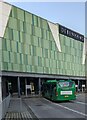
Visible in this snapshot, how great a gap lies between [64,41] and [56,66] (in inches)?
306

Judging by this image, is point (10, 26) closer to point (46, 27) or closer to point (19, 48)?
point (19, 48)

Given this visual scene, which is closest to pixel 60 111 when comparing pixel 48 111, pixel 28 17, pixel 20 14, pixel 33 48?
pixel 48 111

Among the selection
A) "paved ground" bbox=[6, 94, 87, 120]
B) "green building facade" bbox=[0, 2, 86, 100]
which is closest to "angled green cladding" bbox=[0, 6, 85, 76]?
"green building facade" bbox=[0, 2, 86, 100]

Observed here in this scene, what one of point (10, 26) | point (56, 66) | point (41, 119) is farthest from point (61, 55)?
point (41, 119)

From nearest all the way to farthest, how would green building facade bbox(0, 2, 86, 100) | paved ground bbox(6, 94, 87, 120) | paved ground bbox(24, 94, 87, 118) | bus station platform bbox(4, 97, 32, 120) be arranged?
1. bus station platform bbox(4, 97, 32, 120)
2. paved ground bbox(6, 94, 87, 120)
3. paved ground bbox(24, 94, 87, 118)
4. green building facade bbox(0, 2, 86, 100)

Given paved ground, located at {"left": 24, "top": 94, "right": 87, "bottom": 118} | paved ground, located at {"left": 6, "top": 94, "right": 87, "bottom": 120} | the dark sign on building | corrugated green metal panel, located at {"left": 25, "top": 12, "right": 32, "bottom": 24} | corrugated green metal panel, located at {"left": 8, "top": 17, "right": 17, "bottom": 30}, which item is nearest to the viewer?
paved ground, located at {"left": 6, "top": 94, "right": 87, "bottom": 120}

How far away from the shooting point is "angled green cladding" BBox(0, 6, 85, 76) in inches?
2467

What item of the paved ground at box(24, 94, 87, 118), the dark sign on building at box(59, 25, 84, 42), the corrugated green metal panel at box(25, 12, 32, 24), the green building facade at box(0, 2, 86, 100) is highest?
the corrugated green metal panel at box(25, 12, 32, 24)

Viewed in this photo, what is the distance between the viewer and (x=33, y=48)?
70.3 meters

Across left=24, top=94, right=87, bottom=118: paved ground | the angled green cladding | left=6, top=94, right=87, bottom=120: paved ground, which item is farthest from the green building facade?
left=6, top=94, right=87, bottom=120: paved ground

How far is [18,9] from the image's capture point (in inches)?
2584

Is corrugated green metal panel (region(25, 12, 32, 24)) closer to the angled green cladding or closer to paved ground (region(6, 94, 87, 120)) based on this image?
the angled green cladding

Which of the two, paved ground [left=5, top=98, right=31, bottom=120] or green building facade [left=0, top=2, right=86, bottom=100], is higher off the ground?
green building facade [left=0, top=2, right=86, bottom=100]

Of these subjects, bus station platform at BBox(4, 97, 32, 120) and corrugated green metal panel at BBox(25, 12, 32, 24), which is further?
corrugated green metal panel at BBox(25, 12, 32, 24)
